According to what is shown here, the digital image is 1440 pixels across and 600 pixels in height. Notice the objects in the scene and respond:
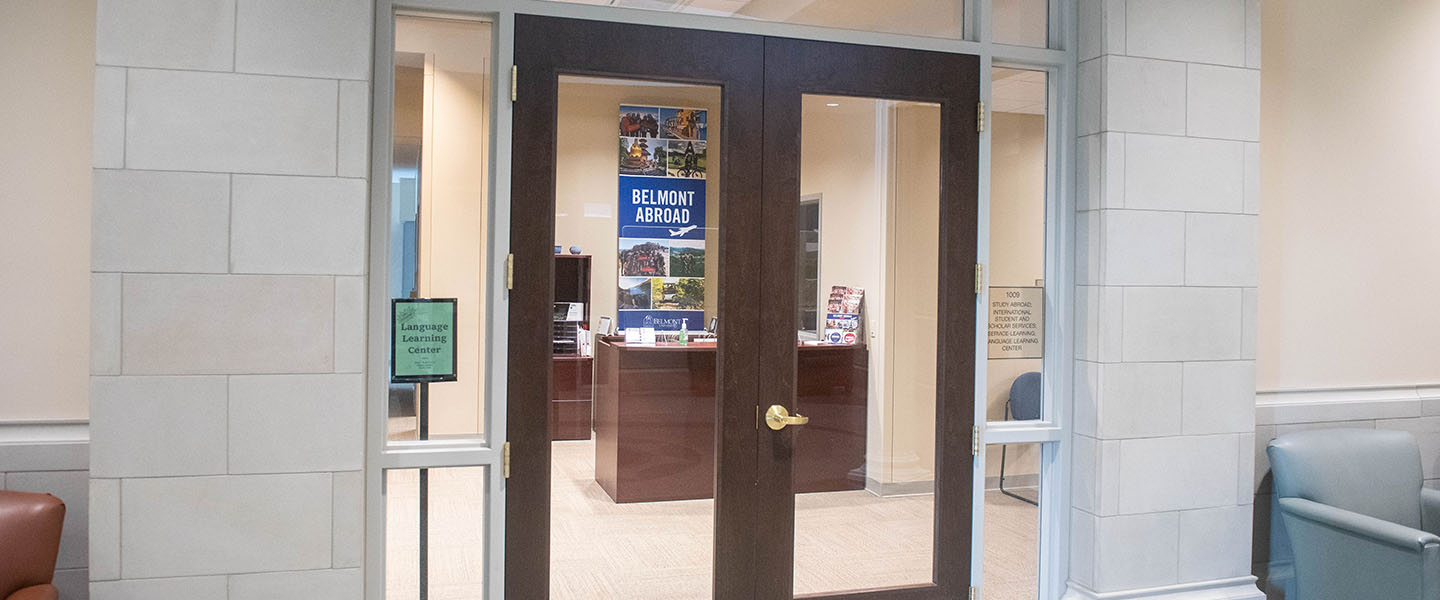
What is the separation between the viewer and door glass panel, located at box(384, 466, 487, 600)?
2.76m

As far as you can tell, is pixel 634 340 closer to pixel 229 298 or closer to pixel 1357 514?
pixel 229 298

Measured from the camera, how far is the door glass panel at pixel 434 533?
276cm

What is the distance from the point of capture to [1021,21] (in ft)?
10.9

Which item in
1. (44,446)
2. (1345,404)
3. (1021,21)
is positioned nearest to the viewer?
(44,446)

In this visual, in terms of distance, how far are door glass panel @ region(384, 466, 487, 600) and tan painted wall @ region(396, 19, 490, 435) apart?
16cm

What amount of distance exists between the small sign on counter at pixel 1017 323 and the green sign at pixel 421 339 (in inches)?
72.3

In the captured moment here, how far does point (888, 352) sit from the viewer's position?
3166 mm

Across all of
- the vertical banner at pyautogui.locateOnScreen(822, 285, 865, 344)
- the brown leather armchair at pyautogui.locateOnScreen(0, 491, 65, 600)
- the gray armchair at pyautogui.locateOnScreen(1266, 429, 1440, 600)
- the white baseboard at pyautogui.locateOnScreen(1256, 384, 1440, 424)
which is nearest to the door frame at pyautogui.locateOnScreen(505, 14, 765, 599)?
the vertical banner at pyautogui.locateOnScreen(822, 285, 865, 344)

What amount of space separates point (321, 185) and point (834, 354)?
64.8 inches

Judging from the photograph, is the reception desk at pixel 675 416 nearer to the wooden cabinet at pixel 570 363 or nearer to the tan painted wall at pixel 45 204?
the wooden cabinet at pixel 570 363

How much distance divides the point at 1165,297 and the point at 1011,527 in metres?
0.97

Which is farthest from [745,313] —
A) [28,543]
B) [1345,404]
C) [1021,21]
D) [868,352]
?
[1345,404]

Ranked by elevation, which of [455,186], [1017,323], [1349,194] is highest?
[1349,194]

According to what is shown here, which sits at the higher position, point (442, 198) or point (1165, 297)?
point (442, 198)
